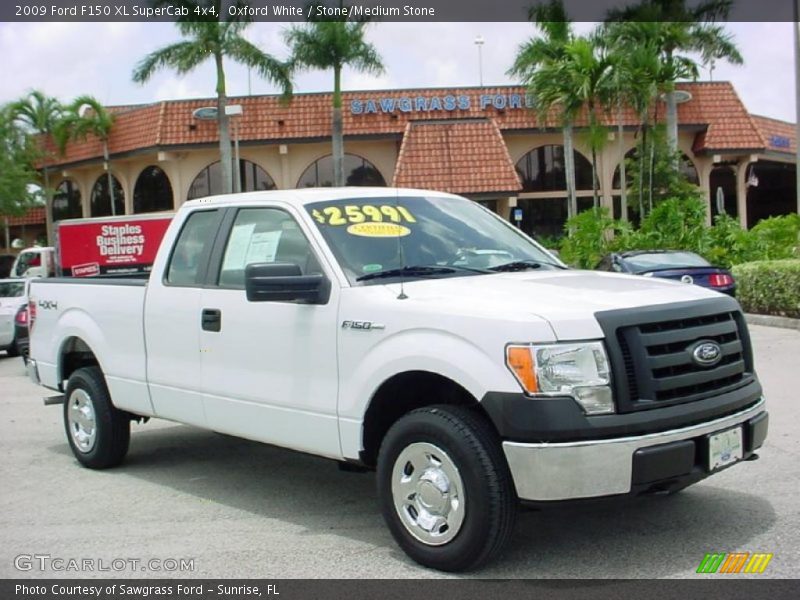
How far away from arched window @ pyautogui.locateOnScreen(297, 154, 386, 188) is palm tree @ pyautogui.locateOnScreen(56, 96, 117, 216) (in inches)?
281

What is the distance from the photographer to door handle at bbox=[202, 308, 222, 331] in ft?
19.8

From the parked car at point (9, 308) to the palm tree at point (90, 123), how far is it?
17.8 m

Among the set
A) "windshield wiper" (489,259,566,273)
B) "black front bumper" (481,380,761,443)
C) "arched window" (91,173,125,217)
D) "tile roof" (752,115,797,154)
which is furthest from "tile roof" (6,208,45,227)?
"black front bumper" (481,380,761,443)

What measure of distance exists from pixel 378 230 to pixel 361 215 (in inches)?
7.7

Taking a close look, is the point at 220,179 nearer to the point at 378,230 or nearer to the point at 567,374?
the point at 378,230

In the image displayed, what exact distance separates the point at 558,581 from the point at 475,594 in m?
0.43

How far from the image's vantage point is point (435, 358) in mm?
4730

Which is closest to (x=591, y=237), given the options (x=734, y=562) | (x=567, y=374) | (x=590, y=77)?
(x=590, y=77)

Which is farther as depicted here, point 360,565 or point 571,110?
point 571,110

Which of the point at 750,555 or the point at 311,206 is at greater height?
the point at 311,206

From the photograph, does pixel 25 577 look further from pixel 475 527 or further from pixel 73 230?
pixel 73 230

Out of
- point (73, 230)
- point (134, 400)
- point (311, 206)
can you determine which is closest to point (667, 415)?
point (311, 206)

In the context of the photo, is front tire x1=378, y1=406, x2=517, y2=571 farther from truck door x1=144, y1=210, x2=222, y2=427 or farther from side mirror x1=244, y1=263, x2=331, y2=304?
truck door x1=144, y1=210, x2=222, y2=427

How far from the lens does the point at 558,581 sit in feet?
15.2
